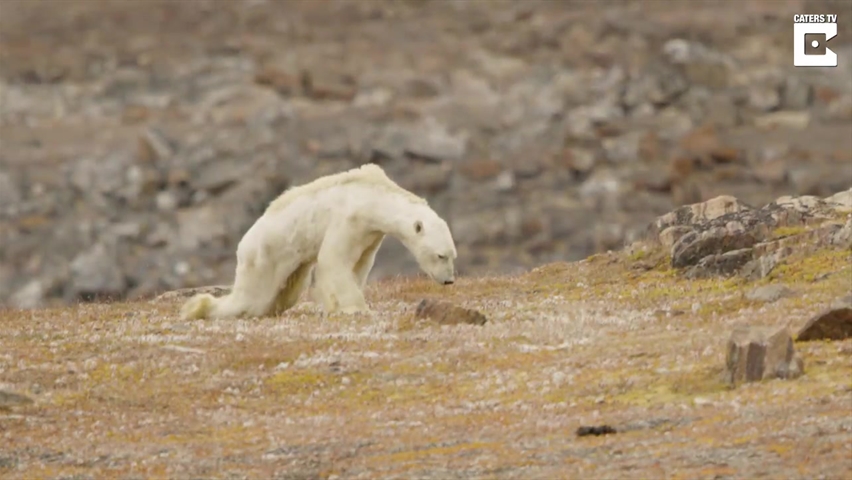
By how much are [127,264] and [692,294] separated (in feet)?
246

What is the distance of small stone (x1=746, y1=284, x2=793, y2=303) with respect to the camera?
2461cm

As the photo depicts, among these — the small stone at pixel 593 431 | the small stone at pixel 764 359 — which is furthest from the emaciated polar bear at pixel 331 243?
the small stone at pixel 593 431

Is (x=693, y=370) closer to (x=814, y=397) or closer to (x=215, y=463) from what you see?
(x=814, y=397)

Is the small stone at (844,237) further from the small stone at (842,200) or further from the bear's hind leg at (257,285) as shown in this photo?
the bear's hind leg at (257,285)

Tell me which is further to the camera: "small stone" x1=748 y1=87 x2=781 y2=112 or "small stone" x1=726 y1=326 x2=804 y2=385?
"small stone" x1=748 y1=87 x2=781 y2=112

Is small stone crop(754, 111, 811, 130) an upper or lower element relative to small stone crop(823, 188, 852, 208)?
lower

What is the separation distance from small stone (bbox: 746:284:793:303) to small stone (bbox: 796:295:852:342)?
390 cm

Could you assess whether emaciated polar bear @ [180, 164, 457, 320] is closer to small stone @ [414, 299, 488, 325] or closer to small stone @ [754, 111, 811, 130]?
small stone @ [414, 299, 488, 325]

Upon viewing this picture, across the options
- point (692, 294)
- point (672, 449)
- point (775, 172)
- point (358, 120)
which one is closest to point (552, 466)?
point (672, 449)

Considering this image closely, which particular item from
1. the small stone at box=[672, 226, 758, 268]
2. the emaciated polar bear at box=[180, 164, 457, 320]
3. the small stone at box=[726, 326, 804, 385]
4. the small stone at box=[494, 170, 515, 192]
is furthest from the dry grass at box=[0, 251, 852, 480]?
the small stone at box=[494, 170, 515, 192]

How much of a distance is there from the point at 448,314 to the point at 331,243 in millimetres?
2879

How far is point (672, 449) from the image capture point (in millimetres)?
16609

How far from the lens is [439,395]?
67.0 ft
